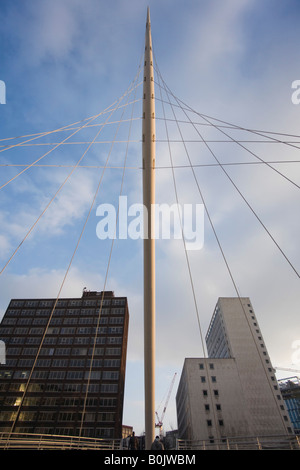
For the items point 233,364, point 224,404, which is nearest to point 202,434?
point 224,404

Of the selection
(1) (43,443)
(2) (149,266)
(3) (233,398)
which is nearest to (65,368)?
(3) (233,398)

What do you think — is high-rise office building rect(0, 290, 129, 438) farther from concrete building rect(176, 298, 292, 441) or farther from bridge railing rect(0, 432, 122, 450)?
bridge railing rect(0, 432, 122, 450)

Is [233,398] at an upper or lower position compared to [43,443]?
upper

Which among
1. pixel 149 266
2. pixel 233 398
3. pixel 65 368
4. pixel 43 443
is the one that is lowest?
pixel 43 443

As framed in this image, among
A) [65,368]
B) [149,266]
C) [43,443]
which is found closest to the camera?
[149,266]

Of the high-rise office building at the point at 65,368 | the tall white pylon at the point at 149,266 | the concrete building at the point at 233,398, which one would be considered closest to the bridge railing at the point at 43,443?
the tall white pylon at the point at 149,266

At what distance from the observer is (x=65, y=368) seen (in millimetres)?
72938

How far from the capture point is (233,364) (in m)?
66.1

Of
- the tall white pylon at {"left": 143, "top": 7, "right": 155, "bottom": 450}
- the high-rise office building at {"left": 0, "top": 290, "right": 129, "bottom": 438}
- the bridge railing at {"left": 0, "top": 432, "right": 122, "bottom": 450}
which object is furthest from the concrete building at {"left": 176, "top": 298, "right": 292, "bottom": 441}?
the tall white pylon at {"left": 143, "top": 7, "right": 155, "bottom": 450}

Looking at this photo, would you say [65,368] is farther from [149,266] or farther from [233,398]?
[149,266]

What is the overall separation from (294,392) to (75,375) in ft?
279

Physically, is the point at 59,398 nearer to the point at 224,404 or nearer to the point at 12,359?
the point at 12,359

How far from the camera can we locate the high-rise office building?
64.8 m

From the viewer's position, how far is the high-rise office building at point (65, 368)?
212 ft
